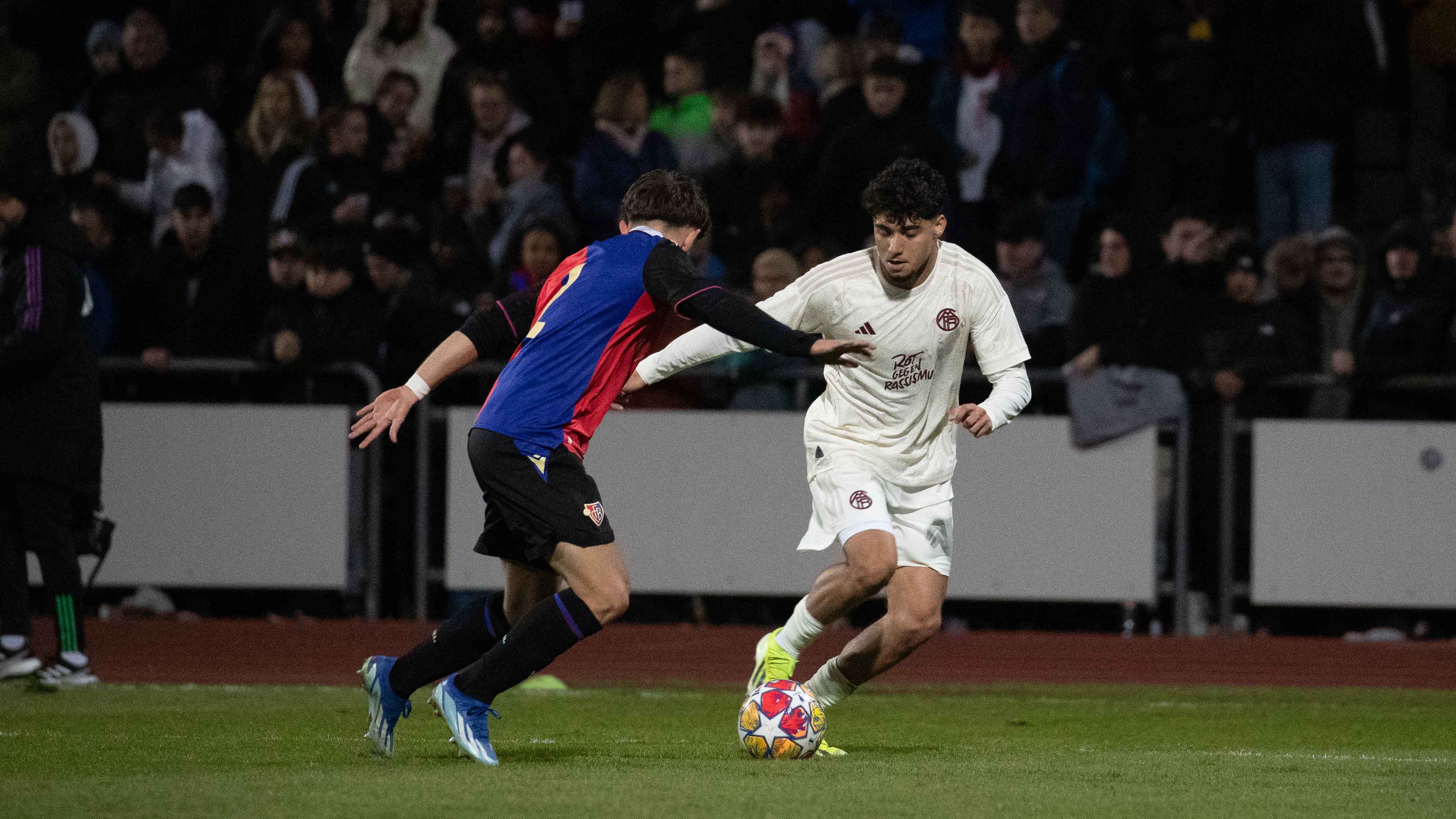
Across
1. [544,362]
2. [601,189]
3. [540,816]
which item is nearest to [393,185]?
[601,189]

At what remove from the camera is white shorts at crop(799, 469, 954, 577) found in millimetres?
7258

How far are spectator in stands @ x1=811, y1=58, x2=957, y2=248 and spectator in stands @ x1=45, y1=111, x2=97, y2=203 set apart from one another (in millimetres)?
5257

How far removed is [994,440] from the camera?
11.7 meters

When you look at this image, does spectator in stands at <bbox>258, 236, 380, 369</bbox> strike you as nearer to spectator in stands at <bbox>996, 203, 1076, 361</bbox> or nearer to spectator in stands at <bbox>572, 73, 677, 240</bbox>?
spectator in stands at <bbox>572, 73, 677, 240</bbox>

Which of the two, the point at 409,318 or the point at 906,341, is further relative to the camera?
the point at 409,318

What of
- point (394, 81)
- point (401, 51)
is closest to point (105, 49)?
point (401, 51)

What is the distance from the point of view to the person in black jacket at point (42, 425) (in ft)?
30.9

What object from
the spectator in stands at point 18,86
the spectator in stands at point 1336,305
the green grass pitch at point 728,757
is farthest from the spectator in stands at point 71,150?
the spectator in stands at point 1336,305

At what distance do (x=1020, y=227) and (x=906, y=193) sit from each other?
16.9 feet

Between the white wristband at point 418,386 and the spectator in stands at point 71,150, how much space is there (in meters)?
8.12

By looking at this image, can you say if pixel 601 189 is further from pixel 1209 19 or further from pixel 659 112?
pixel 1209 19

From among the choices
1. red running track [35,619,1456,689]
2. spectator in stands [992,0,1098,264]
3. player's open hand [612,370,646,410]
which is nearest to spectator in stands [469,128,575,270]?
red running track [35,619,1456,689]

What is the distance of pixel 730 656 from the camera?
1130 centimetres

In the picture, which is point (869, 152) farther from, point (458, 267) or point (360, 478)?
point (360, 478)
